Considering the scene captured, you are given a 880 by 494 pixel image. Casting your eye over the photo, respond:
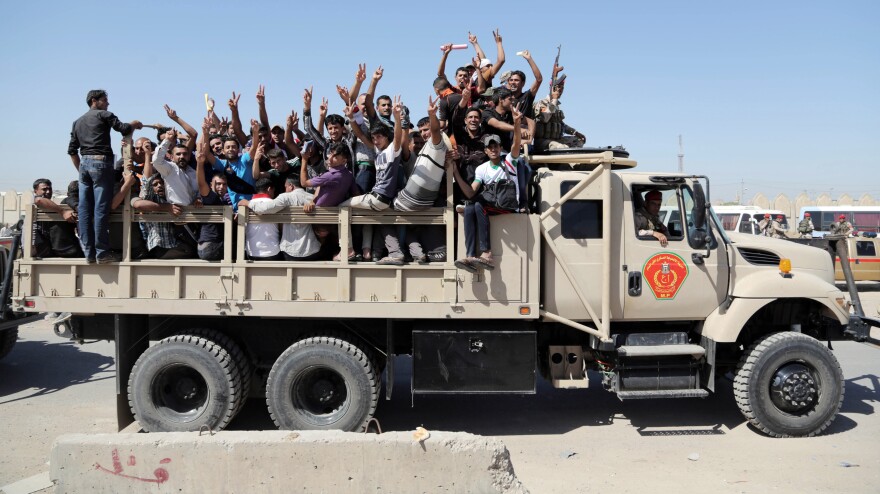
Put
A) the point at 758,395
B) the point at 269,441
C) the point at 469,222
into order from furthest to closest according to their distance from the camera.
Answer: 1. the point at 758,395
2. the point at 469,222
3. the point at 269,441

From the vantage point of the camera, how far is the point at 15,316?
8.03 metres

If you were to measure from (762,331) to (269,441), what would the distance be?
16.5 ft

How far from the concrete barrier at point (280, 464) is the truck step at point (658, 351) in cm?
208

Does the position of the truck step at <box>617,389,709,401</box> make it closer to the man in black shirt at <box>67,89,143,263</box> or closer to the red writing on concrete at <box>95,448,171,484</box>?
the red writing on concrete at <box>95,448,171,484</box>

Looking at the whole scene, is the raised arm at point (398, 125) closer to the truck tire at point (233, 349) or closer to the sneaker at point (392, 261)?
the sneaker at point (392, 261)

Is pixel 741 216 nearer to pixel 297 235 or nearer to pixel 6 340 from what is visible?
pixel 297 235

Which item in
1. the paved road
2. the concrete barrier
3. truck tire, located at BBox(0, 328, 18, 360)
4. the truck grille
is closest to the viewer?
the concrete barrier

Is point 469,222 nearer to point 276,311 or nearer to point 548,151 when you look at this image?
point 548,151

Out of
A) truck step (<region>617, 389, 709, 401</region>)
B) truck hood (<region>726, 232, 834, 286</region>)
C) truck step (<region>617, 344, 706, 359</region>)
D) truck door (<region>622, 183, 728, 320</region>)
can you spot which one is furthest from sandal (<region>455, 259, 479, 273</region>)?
truck hood (<region>726, 232, 834, 286</region>)

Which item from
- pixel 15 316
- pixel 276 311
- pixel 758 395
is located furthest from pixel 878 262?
pixel 15 316

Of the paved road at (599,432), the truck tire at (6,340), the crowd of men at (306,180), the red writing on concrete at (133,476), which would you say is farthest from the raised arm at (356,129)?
the truck tire at (6,340)

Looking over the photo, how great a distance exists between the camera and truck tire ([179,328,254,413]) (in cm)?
604

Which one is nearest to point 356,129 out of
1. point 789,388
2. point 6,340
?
point 789,388

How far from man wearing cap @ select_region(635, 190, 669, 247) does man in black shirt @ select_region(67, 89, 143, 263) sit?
4.92m
